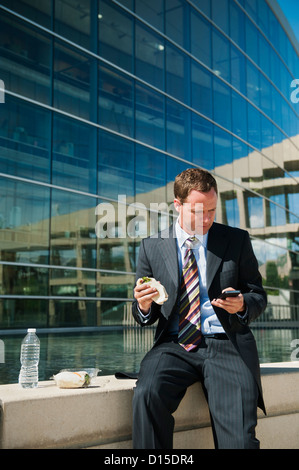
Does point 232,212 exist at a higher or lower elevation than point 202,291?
higher

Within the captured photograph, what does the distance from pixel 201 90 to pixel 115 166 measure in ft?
18.7

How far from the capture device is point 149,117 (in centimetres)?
1574

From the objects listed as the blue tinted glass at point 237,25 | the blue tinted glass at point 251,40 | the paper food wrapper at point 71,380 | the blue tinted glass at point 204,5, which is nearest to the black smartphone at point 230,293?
the paper food wrapper at point 71,380

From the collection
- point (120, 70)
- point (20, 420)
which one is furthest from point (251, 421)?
point (120, 70)

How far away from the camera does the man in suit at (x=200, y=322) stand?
2.33 metres

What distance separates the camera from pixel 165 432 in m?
2.31

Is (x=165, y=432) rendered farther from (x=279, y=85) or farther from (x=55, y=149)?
(x=279, y=85)

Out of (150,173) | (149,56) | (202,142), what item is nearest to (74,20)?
(149,56)

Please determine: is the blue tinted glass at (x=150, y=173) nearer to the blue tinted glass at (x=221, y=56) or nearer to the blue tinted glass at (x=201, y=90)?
the blue tinted glass at (x=201, y=90)

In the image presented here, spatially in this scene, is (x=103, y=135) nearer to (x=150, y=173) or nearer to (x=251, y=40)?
(x=150, y=173)

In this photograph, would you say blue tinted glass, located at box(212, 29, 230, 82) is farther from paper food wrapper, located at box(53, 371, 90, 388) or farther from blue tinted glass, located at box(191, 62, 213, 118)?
paper food wrapper, located at box(53, 371, 90, 388)

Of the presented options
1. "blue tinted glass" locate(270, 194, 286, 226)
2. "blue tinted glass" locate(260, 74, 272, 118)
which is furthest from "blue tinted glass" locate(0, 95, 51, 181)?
"blue tinted glass" locate(270, 194, 286, 226)

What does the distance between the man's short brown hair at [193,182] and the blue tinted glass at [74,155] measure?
34.9 feet

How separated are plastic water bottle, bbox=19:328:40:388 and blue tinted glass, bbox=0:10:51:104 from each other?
10.3 m
